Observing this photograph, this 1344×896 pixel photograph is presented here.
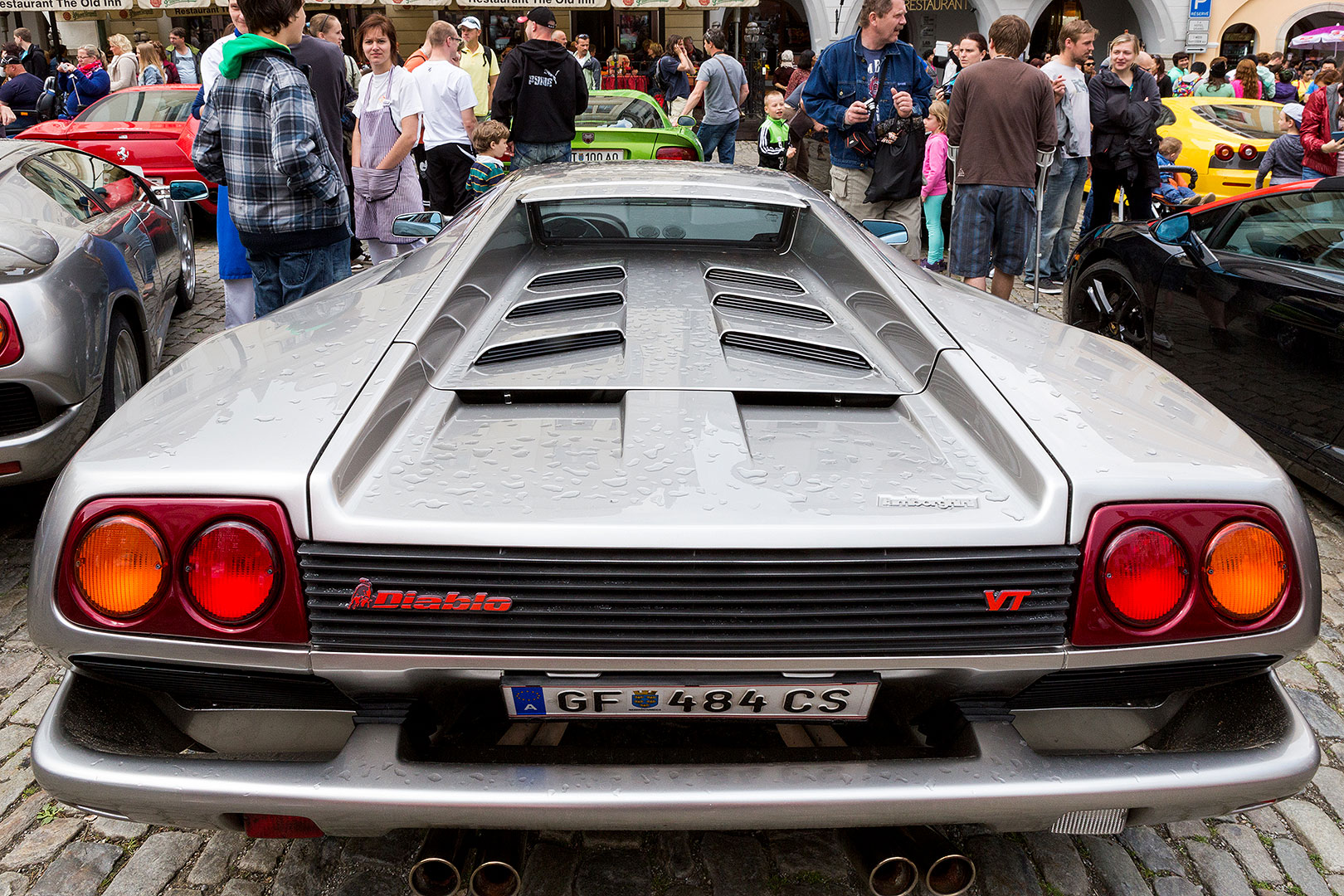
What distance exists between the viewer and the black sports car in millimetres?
3576

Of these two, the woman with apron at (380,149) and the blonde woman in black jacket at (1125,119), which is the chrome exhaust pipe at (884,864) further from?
the blonde woman in black jacket at (1125,119)

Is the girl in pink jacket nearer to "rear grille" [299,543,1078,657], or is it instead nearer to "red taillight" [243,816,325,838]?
"rear grille" [299,543,1078,657]

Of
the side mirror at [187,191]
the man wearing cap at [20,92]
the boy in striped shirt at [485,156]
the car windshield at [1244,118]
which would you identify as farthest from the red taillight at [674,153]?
the man wearing cap at [20,92]

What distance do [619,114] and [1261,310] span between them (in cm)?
634

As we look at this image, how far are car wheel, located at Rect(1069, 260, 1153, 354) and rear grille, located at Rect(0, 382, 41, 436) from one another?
4.18 m

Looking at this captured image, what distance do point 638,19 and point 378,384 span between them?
2302 centimetres

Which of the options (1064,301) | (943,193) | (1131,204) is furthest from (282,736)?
(1131,204)

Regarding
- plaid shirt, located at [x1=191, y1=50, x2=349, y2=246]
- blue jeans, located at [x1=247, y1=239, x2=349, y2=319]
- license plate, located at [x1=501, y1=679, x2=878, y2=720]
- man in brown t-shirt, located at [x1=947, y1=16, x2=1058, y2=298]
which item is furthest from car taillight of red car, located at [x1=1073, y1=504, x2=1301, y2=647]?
man in brown t-shirt, located at [x1=947, y1=16, x2=1058, y2=298]

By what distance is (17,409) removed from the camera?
3.15 metres

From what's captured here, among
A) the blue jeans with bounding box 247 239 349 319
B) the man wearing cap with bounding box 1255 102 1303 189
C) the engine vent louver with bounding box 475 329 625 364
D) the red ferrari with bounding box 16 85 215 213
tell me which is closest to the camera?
the engine vent louver with bounding box 475 329 625 364

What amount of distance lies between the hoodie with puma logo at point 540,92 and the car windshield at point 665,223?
417 cm

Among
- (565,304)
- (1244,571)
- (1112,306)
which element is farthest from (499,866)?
(1112,306)

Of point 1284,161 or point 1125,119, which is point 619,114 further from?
point 1284,161

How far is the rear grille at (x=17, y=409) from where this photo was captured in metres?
3.12
